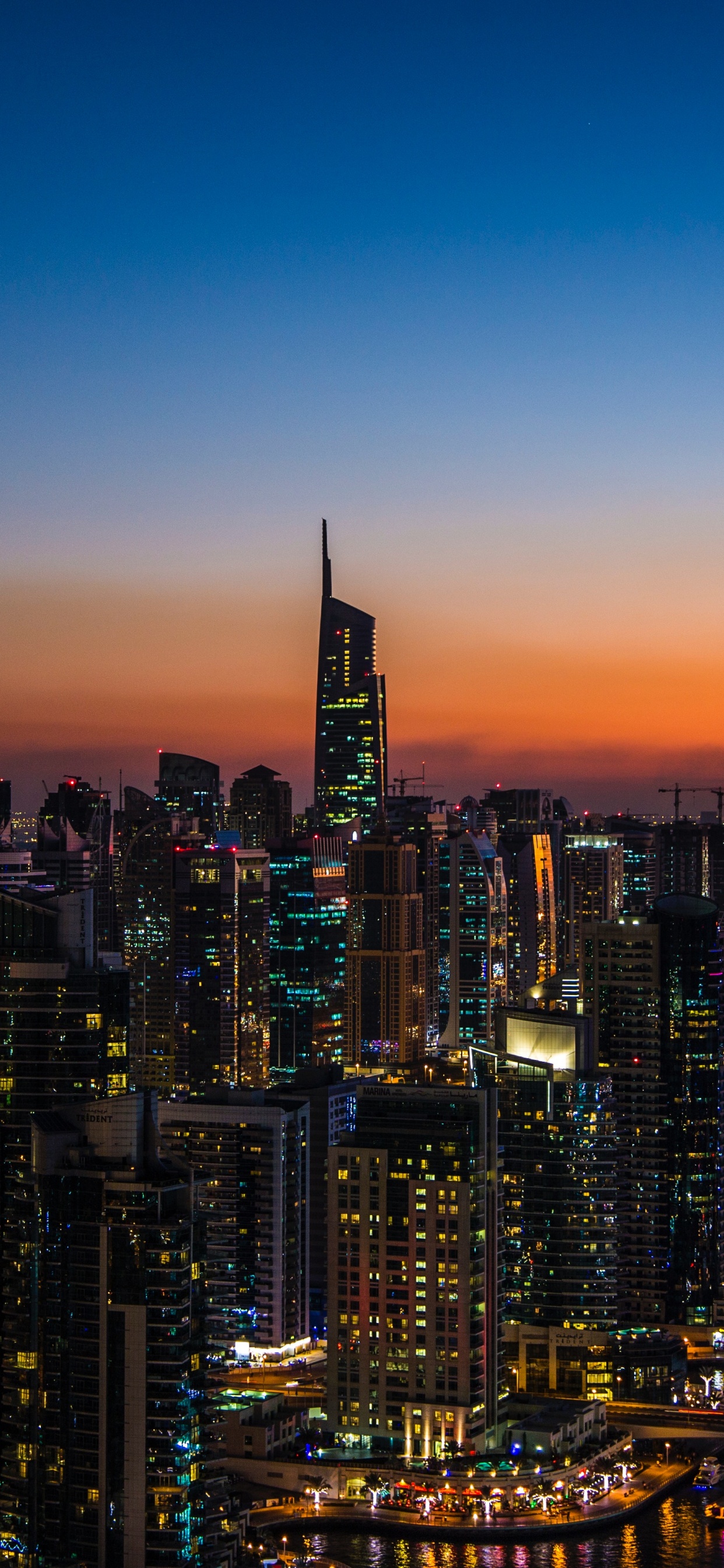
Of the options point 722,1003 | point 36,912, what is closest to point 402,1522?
point 36,912

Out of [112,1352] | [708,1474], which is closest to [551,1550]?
[708,1474]

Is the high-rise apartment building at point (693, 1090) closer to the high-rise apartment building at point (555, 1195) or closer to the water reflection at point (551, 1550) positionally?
the high-rise apartment building at point (555, 1195)

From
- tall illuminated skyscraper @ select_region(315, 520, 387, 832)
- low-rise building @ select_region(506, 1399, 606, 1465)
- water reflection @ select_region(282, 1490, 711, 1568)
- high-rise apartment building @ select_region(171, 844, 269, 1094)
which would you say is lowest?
water reflection @ select_region(282, 1490, 711, 1568)

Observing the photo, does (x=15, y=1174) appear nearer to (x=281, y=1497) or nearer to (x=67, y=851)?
(x=281, y=1497)

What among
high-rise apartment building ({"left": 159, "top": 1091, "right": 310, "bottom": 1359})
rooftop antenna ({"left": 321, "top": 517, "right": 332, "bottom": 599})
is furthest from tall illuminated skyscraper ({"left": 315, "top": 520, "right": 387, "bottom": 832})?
high-rise apartment building ({"left": 159, "top": 1091, "right": 310, "bottom": 1359})

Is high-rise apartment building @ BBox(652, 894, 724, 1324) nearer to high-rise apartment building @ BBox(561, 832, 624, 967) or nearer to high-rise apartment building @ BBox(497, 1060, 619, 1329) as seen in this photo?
high-rise apartment building @ BBox(497, 1060, 619, 1329)

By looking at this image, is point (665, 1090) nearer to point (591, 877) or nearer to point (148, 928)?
point (148, 928)
